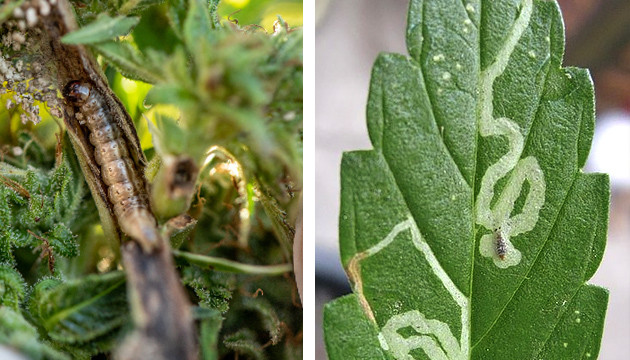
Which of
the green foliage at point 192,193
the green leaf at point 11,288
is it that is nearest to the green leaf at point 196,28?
the green foliage at point 192,193

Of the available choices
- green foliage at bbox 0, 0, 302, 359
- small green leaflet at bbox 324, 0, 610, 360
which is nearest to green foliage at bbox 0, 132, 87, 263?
green foliage at bbox 0, 0, 302, 359

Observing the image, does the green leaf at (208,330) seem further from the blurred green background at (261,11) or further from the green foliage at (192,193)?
the blurred green background at (261,11)

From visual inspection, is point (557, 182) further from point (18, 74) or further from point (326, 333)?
point (18, 74)

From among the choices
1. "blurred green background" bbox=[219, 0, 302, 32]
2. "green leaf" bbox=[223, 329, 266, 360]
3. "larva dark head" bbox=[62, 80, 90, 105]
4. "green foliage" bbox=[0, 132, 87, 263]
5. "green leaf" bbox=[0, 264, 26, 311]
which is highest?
"blurred green background" bbox=[219, 0, 302, 32]

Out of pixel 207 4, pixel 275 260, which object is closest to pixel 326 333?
pixel 275 260

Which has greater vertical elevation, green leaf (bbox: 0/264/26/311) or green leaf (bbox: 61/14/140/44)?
green leaf (bbox: 61/14/140/44)

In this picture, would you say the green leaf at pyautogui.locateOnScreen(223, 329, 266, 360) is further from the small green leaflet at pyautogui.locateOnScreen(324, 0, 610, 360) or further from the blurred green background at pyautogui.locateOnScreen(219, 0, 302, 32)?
the blurred green background at pyautogui.locateOnScreen(219, 0, 302, 32)
